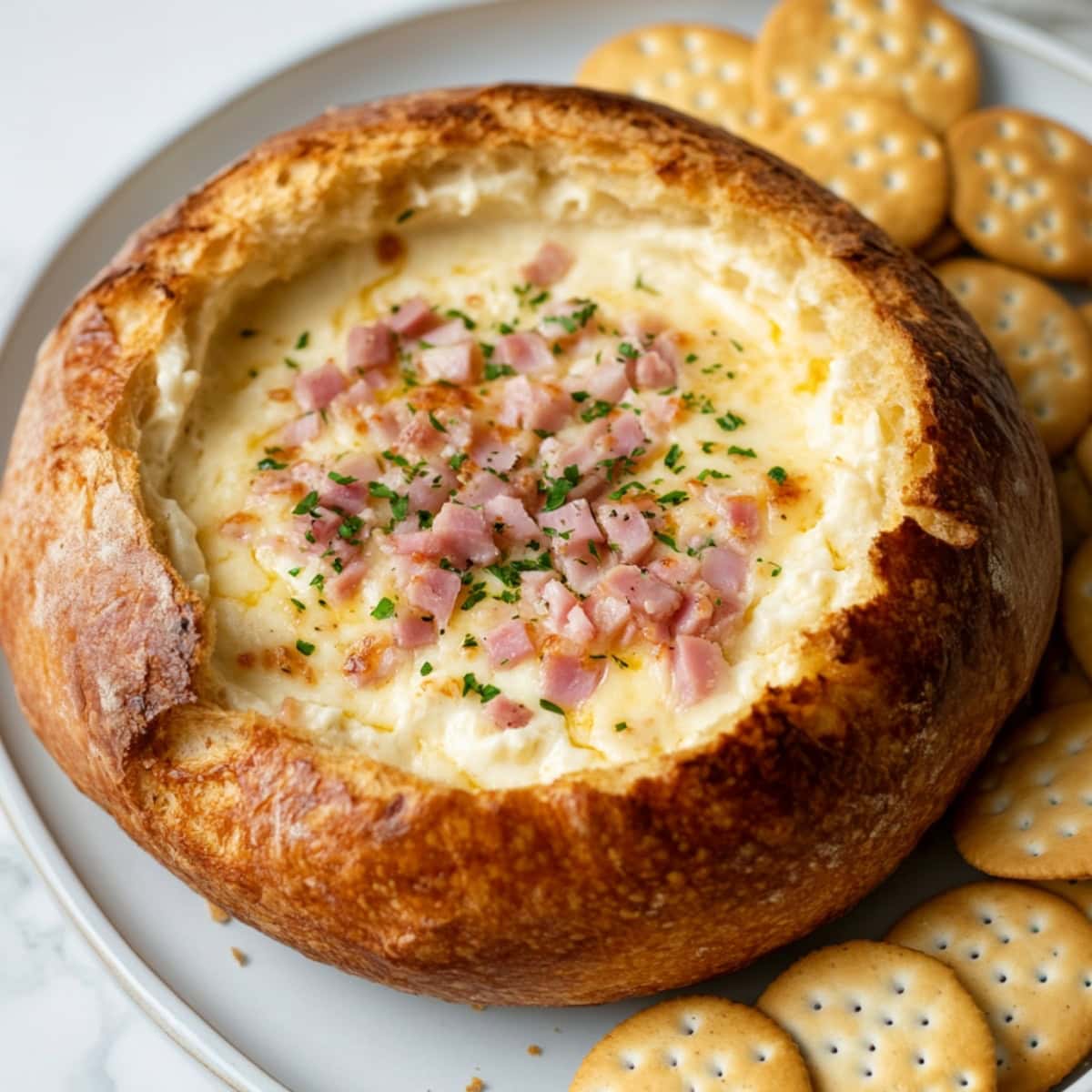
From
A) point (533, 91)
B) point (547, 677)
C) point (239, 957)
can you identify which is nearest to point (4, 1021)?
point (239, 957)

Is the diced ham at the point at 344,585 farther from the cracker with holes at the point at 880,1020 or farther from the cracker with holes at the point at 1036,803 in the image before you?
the cracker with holes at the point at 1036,803

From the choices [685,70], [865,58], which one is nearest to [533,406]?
[685,70]

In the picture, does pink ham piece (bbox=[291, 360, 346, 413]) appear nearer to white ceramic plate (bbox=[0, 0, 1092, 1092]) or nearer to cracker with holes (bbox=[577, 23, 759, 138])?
white ceramic plate (bbox=[0, 0, 1092, 1092])

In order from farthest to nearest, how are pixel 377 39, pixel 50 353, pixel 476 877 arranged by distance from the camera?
1. pixel 377 39
2. pixel 50 353
3. pixel 476 877

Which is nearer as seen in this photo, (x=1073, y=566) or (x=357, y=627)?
(x=357, y=627)

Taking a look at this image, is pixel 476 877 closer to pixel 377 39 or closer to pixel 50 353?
pixel 50 353

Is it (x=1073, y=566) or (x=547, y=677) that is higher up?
(x=547, y=677)

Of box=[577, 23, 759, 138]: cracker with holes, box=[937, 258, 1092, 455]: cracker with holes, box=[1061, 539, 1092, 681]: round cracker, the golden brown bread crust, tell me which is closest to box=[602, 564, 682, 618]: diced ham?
the golden brown bread crust
